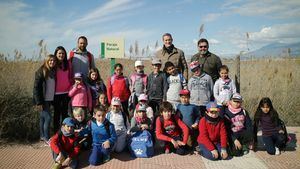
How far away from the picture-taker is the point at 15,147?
5996 mm

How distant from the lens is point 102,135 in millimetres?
5355

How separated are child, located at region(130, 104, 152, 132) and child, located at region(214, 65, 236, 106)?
150 cm

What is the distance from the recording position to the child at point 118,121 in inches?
222

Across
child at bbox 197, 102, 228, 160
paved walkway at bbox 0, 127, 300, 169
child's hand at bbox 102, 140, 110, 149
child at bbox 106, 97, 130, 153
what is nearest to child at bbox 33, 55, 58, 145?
paved walkway at bbox 0, 127, 300, 169

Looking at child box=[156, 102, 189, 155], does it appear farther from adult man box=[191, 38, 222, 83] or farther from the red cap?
adult man box=[191, 38, 222, 83]

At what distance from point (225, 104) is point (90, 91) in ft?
9.15

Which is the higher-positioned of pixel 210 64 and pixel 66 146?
pixel 210 64

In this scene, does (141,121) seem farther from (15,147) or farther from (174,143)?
(15,147)

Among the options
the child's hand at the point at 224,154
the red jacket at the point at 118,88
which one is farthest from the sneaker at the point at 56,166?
the child's hand at the point at 224,154

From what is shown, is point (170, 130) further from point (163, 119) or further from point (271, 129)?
point (271, 129)

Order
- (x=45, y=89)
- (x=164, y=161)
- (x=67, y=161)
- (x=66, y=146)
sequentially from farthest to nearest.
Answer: (x=45, y=89), (x=164, y=161), (x=66, y=146), (x=67, y=161)

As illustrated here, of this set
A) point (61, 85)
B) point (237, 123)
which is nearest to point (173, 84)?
point (237, 123)

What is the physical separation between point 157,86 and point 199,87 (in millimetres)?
866

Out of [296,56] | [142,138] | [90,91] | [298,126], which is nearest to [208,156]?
[142,138]
